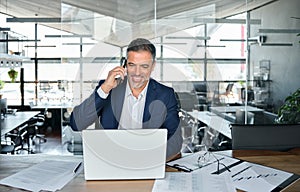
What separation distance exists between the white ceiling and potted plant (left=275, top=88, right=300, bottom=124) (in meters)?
1.64

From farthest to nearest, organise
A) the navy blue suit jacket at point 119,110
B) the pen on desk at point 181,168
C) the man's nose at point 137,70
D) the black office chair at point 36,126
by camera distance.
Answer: the black office chair at point 36,126 → the man's nose at point 137,70 → the navy blue suit jacket at point 119,110 → the pen on desk at point 181,168

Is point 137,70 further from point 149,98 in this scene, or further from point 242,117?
point 242,117

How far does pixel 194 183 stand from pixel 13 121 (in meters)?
4.72

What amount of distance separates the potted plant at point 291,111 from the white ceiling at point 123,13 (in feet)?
5.40

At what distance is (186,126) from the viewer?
219 inches

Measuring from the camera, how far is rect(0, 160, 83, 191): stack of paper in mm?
1336

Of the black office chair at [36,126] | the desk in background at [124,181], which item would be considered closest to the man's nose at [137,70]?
the desk in background at [124,181]

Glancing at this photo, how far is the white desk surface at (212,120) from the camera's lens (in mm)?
5380

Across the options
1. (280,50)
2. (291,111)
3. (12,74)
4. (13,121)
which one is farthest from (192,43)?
(12,74)

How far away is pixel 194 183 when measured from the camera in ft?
4.50

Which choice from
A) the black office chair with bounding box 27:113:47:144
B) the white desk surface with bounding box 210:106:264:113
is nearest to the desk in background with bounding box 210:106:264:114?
the white desk surface with bounding box 210:106:264:113

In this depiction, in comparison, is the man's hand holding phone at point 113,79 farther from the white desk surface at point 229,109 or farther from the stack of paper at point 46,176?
the white desk surface at point 229,109

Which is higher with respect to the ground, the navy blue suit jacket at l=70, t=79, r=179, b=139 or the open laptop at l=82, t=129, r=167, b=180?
the navy blue suit jacket at l=70, t=79, r=179, b=139

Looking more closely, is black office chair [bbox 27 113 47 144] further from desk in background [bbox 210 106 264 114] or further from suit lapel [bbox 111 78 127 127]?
suit lapel [bbox 111 78 127 127]
